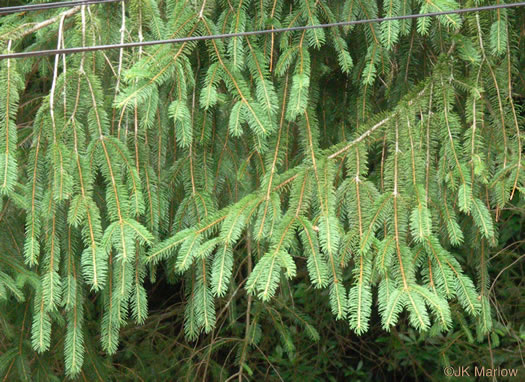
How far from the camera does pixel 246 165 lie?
8.66ft

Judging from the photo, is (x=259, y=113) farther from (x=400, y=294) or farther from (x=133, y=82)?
(x=400, y=294)

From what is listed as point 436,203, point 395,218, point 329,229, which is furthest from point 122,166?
point 436,203

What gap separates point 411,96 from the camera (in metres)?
2.56

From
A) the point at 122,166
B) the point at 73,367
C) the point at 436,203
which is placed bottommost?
the point at 73,367

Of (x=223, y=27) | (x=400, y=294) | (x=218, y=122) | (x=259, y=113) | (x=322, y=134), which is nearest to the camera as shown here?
(x=400, y=294)

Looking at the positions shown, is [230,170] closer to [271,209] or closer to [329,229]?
[271,209]

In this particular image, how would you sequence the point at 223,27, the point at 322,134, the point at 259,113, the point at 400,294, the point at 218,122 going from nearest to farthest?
the point at 400,294 < the point at 259,113 < the point at 223,27 < the point at 218,122 < the point at 322,134

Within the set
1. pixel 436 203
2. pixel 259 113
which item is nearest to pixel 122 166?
pixel 259 113

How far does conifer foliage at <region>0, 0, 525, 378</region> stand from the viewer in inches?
88.9

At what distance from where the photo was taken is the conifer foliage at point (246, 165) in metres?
2.26

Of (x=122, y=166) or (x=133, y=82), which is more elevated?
(x=133, y=82)

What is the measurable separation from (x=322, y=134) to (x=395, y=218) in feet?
3.22

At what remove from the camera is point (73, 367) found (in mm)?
2445

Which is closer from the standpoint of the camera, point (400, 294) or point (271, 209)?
point (400, 294)
